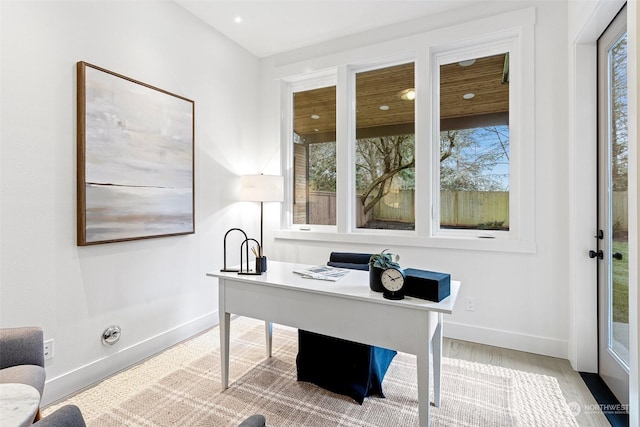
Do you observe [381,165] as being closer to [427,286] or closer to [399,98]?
[399,98]

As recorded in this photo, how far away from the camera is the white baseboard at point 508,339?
2.48 meters

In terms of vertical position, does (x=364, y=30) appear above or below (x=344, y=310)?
above

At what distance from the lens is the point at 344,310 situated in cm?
163

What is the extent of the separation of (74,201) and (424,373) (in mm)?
2254

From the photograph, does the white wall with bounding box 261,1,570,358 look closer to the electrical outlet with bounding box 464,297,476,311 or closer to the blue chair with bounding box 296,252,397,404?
the electrical outlet with bounding box 464,297,476,311

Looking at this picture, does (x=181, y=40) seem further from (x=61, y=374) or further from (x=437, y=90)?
(x=61, y=374)

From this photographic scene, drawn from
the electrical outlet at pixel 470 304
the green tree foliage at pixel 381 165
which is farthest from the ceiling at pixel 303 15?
the electrical outlet at pixel 470 304

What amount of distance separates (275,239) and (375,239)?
3.91 ft

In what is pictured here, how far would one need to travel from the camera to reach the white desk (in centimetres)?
145

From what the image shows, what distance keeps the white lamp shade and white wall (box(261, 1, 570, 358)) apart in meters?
1.43

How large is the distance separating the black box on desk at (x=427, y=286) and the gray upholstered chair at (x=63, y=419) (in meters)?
1.27

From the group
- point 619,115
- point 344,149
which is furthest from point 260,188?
point 619,115

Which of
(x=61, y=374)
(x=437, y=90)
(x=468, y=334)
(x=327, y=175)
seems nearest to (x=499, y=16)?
(x=437, y=90)

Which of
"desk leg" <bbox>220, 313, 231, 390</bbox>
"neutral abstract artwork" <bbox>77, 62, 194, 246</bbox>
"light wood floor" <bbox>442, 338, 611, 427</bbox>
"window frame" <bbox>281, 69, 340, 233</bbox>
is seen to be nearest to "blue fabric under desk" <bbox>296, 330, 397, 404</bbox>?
"desk leg" <bbox>220, 313, 231, 390</bbox>
